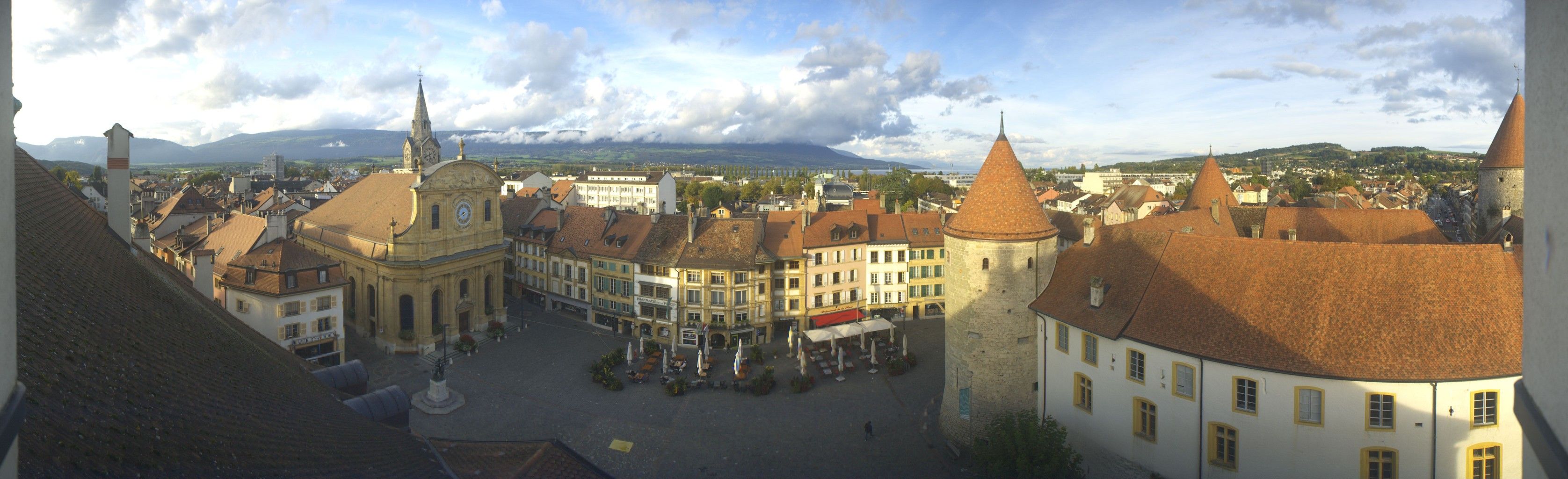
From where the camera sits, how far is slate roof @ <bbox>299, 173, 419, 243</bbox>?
141 ft

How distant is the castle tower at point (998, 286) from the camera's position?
26391 millimetres

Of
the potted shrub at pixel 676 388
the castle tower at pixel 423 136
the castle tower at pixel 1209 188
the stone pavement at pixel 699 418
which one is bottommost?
the stone pavement at pixel 699 418

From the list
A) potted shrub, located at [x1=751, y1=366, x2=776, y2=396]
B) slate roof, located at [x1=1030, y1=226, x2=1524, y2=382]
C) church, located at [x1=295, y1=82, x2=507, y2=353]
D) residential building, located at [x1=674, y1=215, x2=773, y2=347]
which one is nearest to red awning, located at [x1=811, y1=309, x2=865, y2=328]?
residential building, located at [x1=674, y1=215, x2=773, y2=347]

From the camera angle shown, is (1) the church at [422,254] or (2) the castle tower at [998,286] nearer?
(2) the castle tower at [998,286]

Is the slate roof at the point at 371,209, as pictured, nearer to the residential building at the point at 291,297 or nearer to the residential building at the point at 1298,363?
the residential building at the point at 291,297

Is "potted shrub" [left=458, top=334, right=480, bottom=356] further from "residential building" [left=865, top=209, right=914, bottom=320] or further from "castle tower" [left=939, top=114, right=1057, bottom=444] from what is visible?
"castle tower" [left=939, top=114, right=1057, bottom=444]

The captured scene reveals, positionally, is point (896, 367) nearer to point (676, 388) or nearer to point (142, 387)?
point (676, 388)

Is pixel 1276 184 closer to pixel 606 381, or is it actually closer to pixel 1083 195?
pixel 1083 195

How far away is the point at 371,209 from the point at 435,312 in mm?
9324

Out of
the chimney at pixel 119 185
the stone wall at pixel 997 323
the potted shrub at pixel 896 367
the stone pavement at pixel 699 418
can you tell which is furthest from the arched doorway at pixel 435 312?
the stone wall at pixel 997 323

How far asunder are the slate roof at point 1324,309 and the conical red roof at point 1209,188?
30.3 m

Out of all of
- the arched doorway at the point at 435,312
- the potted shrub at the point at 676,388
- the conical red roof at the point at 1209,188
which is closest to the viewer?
the potted shrub at the point at 676,388

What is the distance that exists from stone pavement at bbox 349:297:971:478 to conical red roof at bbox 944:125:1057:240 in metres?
8.46

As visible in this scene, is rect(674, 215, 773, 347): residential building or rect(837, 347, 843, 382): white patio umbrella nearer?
rect(837, 347, 843, 382): white patio umbrella
